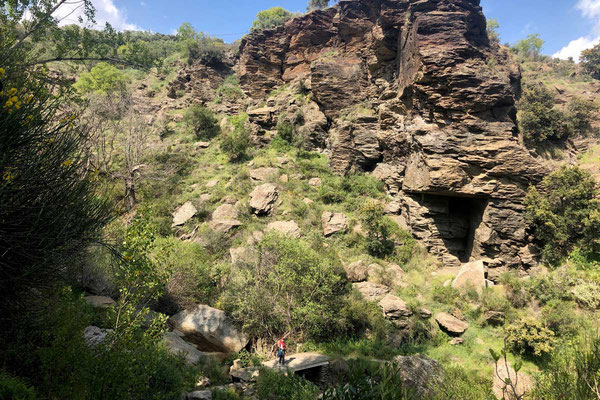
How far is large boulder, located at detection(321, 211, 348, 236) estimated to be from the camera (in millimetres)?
17056

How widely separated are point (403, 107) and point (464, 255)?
35.9 ft

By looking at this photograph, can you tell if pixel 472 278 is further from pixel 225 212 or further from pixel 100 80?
pixel 100 80

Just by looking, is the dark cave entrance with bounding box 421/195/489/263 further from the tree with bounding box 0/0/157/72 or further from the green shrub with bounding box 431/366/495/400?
the tree with bounding box 0/0/157/72

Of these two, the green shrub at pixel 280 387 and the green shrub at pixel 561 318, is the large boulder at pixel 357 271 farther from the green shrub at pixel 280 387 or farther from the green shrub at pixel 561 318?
the green shrub at pixel 561 318

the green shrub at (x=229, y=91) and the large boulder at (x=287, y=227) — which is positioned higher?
the green shrub at (x=229, y=91)

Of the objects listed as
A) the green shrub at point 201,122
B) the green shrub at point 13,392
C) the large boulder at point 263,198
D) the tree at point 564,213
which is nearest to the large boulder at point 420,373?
the green shrub at point 13,392

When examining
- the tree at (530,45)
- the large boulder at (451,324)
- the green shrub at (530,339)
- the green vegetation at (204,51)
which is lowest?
the large boulder at (451,324)

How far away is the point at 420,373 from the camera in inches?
316

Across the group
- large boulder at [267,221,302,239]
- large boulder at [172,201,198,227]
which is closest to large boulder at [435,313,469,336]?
large boulder at [267,221,302,239]

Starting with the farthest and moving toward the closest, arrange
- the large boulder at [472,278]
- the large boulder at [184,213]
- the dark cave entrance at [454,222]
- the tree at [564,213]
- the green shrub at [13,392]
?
the large boulder at [184,213] < the dark cave entrance at [454,222] < the large boulder at [472,278] < the tree at [564,213] < the green shrub at [13,392]

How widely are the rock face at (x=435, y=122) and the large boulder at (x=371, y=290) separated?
559cm

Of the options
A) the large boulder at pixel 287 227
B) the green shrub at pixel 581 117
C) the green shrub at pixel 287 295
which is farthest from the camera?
the green shrub at pixel 581 117

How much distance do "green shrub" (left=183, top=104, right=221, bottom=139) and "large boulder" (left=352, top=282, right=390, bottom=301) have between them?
21.7m

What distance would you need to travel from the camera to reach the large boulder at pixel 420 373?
297 inches
